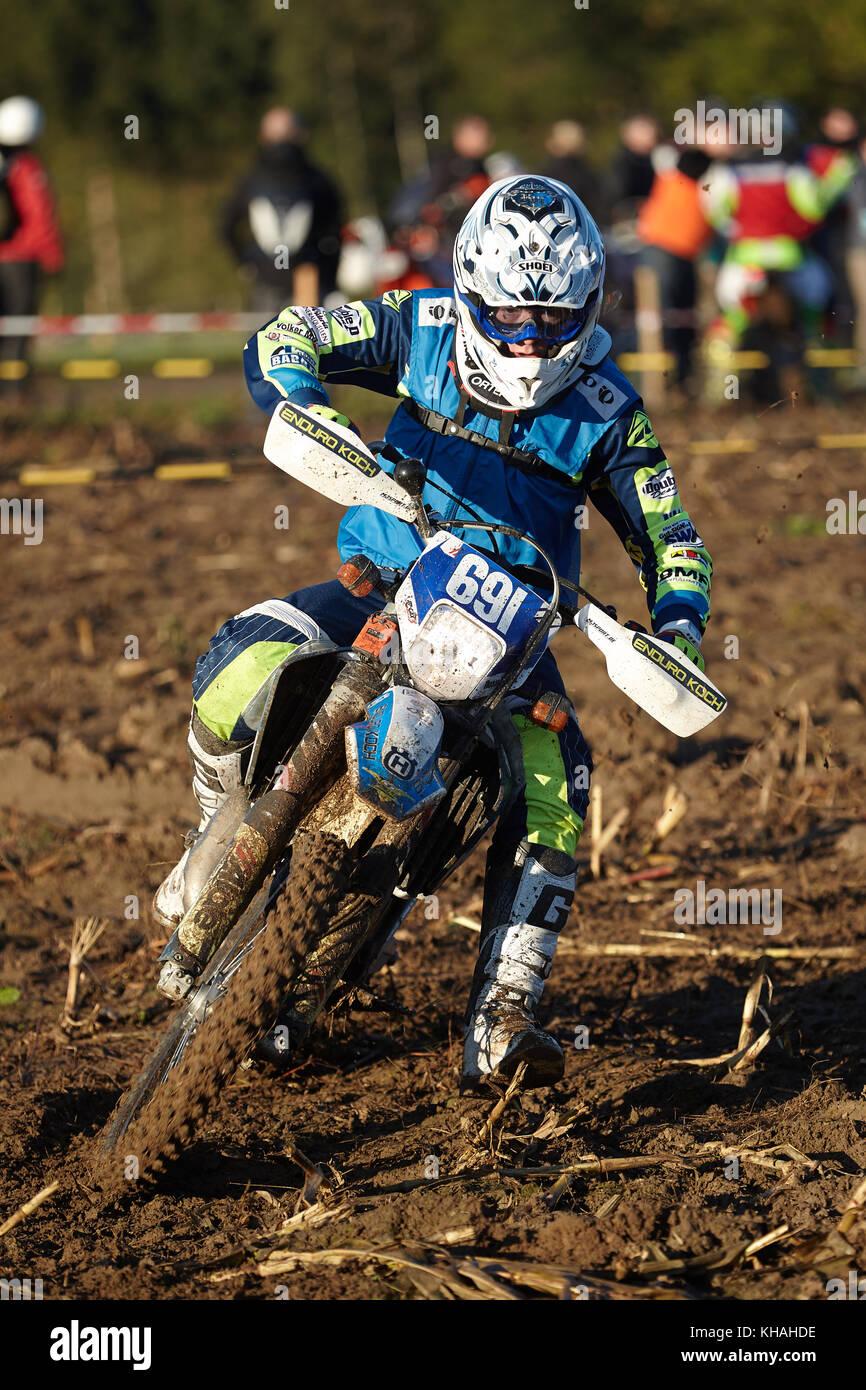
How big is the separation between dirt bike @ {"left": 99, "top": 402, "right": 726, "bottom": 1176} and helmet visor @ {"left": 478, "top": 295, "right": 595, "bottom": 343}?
54cm

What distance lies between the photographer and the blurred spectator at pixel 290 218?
1357 cm

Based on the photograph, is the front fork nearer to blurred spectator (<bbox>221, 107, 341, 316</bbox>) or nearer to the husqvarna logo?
the husqvarna logo

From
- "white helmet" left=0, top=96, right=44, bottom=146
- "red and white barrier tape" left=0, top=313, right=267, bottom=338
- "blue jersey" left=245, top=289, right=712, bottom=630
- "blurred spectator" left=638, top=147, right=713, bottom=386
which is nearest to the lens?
"blue jersey" left=245, top=289, right=712, bottom=630

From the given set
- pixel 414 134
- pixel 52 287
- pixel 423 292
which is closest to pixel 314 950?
pixel 423 292

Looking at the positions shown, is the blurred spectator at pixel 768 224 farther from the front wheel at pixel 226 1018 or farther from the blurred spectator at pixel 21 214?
the front wheel at pixel 226 1018

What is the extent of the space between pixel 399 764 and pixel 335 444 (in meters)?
0.81

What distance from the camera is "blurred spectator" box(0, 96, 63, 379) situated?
14492 mm

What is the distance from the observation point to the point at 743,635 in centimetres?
875

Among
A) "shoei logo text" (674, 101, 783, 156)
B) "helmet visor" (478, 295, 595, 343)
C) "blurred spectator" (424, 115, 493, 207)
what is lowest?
"helmet visor" (478, 295, 595, 343)

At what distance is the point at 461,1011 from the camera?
5.16 m

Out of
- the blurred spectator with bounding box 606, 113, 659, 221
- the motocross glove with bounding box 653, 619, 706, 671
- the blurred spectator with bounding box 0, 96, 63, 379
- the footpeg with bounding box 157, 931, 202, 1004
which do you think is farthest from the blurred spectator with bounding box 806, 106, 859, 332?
the footpeg with bounding box 157, 931, 202, 1004

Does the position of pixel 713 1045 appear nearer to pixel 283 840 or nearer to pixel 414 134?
pixel 283 840

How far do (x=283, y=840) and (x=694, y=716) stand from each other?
1027 mm
